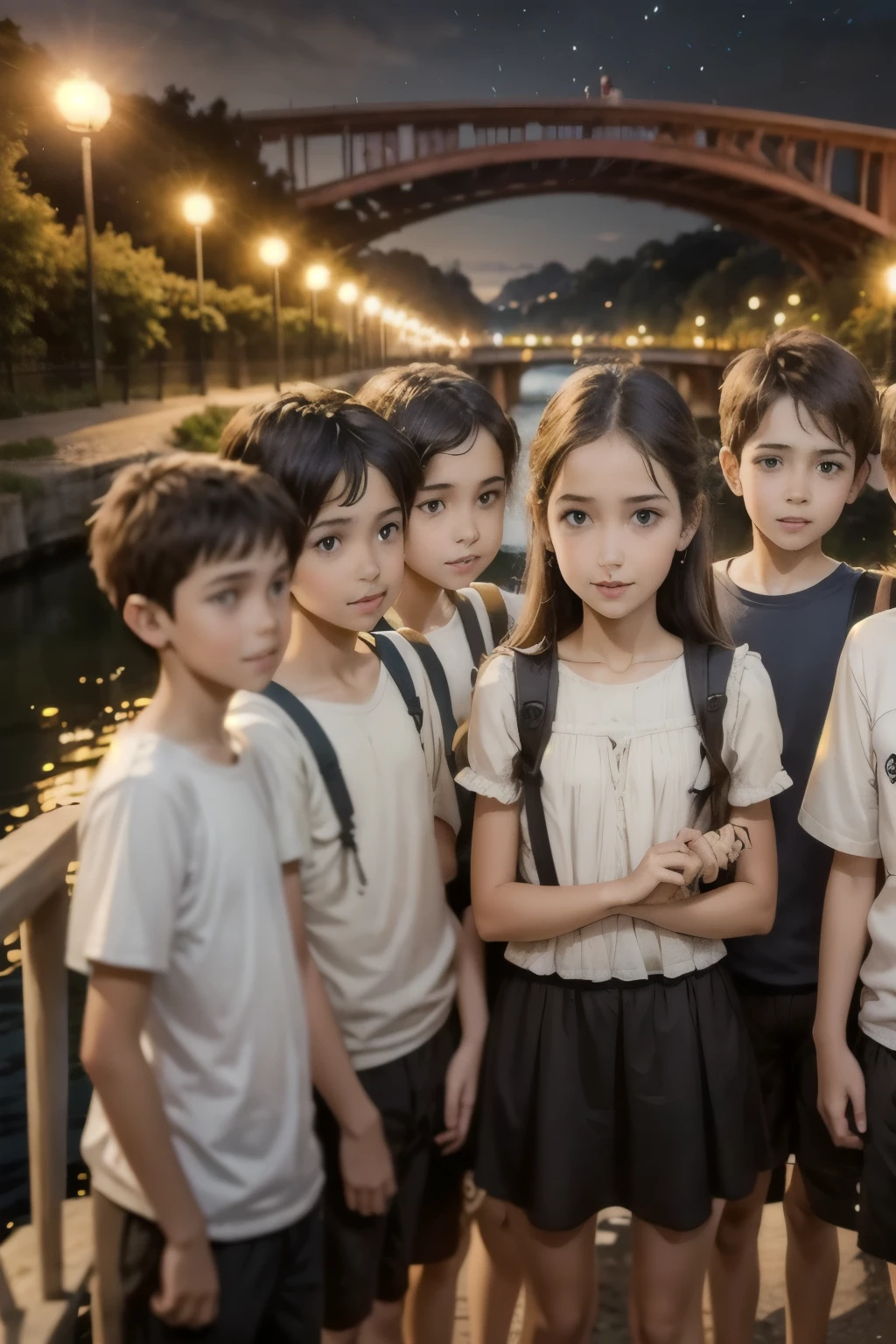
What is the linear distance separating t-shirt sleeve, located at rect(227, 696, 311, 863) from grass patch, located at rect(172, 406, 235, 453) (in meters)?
4.31

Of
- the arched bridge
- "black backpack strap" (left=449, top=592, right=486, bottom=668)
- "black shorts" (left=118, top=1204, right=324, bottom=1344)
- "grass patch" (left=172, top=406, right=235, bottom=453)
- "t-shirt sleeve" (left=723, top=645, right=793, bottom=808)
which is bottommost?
"black shorts" (left=118, top=1204, right=324, bottom=1344)

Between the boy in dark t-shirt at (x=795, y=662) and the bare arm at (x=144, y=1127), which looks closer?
the bare arm at (x=144, y=1127)

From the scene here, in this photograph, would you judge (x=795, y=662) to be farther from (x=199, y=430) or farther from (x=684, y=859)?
(x=199, y=430)

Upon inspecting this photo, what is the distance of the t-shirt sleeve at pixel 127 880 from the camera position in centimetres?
57

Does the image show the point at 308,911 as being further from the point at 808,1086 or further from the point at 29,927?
the point at 808,1086

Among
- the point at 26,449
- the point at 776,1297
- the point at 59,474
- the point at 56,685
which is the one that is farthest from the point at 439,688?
the point at 56,685

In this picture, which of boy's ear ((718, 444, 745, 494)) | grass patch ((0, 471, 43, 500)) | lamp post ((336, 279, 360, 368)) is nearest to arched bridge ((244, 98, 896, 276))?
lamp post ((336, 279, 360, 368))

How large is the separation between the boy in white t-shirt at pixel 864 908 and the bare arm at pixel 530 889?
205mm

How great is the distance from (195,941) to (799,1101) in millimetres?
715

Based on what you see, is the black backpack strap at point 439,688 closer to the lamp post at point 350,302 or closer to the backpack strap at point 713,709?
the backpack strap at point 713,709

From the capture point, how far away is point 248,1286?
642 mm

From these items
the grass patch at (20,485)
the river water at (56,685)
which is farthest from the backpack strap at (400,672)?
the grass patch at (20,485)

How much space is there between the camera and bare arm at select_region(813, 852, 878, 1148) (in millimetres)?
907

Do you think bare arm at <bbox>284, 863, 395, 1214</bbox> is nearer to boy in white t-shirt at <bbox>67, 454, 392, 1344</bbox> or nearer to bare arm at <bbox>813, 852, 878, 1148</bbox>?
boy in white t-shirt at <bbox>67, 454, 392, 1344</bbox>
